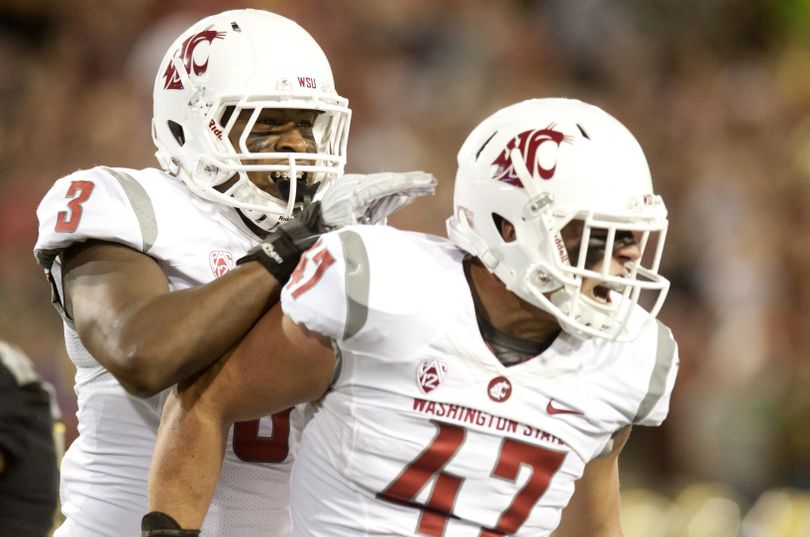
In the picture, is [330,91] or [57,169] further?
[57,169]

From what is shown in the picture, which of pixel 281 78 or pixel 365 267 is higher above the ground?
pixel 281 78

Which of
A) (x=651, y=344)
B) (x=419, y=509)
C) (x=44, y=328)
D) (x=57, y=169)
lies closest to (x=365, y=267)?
(x=419, y=509)

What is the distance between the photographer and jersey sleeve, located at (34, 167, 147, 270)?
1.87 m

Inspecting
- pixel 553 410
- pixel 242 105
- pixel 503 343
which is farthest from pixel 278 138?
pixel 553 410

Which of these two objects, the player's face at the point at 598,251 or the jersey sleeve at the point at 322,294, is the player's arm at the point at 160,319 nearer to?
the jersey sleeve at the point at 322,294

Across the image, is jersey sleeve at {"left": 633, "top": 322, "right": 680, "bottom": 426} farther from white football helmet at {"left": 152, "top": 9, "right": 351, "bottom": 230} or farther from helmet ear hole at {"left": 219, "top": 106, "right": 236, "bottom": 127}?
helmet ear hole at {"left": 219, "top": 106, "right": 236, "bottom": 127}

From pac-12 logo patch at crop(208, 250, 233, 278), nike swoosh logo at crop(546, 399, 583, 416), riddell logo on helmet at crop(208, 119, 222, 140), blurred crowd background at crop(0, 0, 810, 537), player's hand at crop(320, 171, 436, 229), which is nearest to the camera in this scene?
nike swoosh logo at crop(546, 399, 583, 416)

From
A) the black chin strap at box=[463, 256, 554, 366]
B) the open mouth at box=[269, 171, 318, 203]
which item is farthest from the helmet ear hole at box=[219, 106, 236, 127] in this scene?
the black chin strap at box=[463, 256, 554, 366]

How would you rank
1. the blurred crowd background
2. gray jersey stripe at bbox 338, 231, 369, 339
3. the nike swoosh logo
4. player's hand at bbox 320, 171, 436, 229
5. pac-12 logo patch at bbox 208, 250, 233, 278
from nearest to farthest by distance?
gray jersey stripe at bbox 338, 231, 369, 339 → the nike swoosh logo → player's hand at bbox 320, 171, 436, 229 → pac-12 logo patch at bbox 208, 250, 233, 278 → the blurred crowd background

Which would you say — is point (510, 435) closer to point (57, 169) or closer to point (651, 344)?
point (651, 344)

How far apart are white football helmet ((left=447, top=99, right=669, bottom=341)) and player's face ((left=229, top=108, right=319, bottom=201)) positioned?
42 centimetres

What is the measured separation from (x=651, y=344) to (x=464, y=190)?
1.26ft

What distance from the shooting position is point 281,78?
2.08m

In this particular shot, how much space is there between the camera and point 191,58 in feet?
7.01
